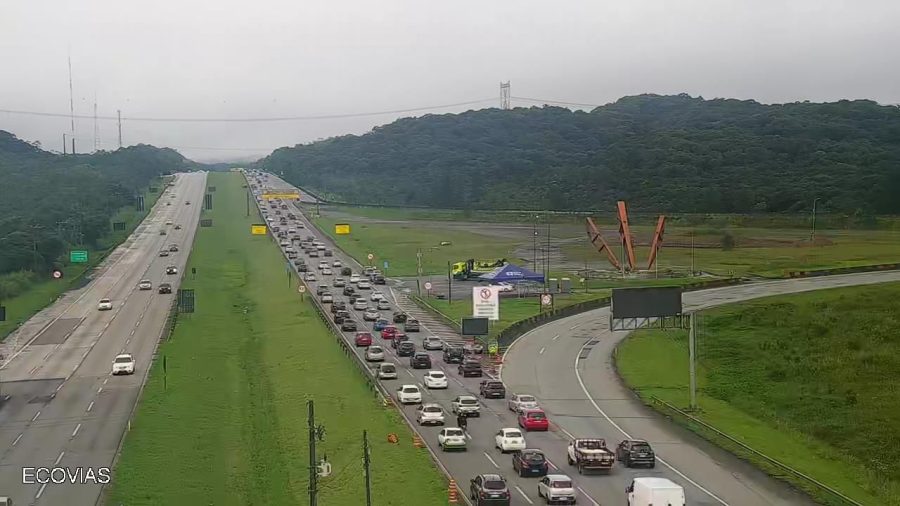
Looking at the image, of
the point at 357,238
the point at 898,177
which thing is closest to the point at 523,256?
the point at 357,238

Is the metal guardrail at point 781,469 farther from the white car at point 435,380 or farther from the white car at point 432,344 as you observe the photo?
the white car at point 432,344

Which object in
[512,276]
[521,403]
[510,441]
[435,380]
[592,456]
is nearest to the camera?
[592,456]

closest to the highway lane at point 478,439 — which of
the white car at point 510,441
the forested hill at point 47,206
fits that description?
the white car at point 510,441

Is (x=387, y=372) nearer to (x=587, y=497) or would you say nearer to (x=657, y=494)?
(x=587, y=497)

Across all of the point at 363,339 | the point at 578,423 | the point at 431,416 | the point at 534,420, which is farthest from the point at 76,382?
the point at 578,423

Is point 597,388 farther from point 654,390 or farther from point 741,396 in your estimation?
point 741,396

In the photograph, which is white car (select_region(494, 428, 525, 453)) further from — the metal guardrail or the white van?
Result: the white van
